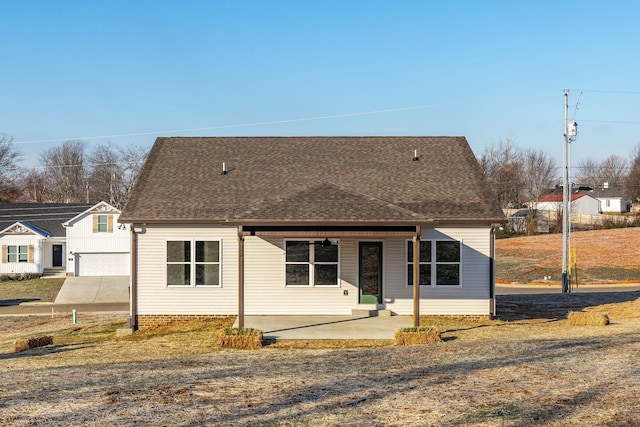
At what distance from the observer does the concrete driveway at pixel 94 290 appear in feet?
130

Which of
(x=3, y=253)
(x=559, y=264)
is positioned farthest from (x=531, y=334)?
(x=3, y=253)

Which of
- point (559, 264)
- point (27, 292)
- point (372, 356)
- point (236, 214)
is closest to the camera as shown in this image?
point (372, 356)

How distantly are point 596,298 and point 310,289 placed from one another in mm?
14123

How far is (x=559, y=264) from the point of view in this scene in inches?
1914

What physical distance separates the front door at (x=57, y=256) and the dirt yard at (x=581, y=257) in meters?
31.0

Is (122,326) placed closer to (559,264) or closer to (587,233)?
(559,264)

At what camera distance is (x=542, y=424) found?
937cm

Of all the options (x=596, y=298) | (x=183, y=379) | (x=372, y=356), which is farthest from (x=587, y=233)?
(x=183, y=379)

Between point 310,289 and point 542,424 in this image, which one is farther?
point 310,289

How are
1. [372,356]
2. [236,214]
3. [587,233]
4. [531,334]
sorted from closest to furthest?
[372,356] → [531,334] → [236,214] → [587,233]

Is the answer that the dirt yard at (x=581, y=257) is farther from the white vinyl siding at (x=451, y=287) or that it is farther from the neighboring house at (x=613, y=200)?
the neighboring house at (x=613, y=200)

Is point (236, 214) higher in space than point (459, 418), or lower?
higher

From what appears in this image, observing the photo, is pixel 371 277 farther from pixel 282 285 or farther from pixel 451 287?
pixel 282 285

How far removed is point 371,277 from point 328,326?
2684mm
